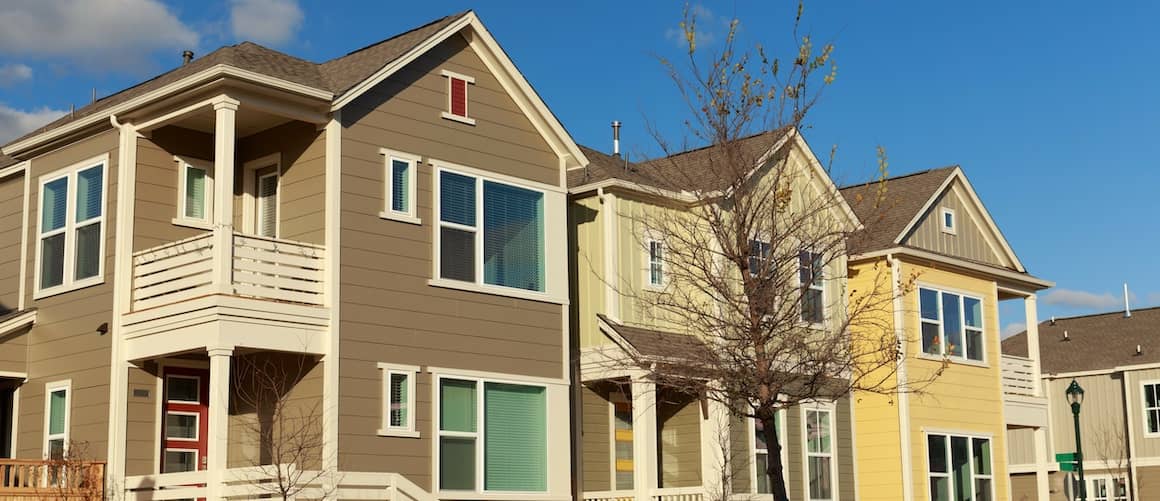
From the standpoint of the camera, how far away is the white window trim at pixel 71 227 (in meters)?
21.4

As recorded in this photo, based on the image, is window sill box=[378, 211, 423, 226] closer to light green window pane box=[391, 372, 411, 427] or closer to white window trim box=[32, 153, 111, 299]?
light green window pane box=[391, 372, 411, 427]

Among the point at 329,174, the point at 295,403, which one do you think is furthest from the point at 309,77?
the point at 295,403

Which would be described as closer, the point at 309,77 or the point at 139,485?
the point at 139,485

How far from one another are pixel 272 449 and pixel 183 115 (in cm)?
507

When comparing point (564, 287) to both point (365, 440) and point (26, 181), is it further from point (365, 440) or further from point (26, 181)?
point (26, 181)

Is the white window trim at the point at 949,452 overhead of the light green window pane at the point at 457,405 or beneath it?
beneath

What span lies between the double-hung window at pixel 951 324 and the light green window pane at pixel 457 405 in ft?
41.7

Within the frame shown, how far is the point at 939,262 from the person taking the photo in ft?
104

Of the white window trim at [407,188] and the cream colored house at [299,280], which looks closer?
the cream colored house at [299,280]

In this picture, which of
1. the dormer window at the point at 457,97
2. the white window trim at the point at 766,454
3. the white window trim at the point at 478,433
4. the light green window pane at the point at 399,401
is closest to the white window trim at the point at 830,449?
the white window trim at the point at 766,454

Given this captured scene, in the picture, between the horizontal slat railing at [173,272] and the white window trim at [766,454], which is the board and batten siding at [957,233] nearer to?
the white window trim at [766,454]

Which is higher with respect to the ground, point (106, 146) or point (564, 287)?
point (106, 146)

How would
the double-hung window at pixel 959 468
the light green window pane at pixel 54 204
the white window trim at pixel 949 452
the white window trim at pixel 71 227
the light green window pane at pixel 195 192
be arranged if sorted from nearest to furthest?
the white window trim at pixel 71 227 → the light green window pane at pixel 195 192 → the light green window pane at pixel 54 204 → the white window trim at pixel 949 452 → the double-hung window at pixel 959 468

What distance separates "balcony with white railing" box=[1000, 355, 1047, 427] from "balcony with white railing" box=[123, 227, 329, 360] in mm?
19079
